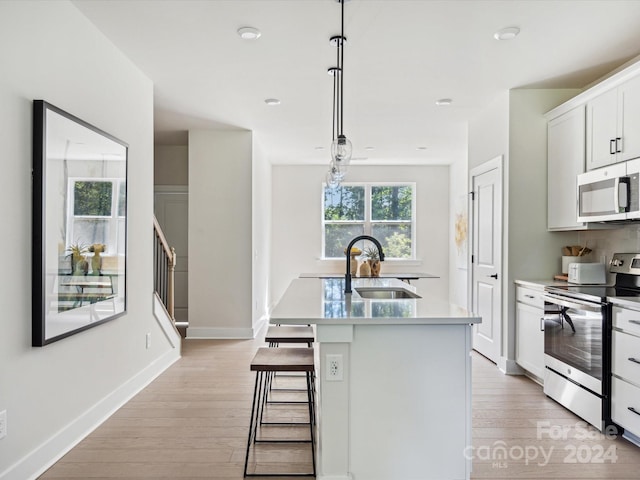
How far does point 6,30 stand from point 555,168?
412 centimetres

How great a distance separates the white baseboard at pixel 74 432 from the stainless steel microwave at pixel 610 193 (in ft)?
12.5

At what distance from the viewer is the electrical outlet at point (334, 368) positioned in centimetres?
220

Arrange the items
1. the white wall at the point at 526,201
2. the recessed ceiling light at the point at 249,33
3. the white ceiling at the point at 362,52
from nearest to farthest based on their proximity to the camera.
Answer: the white ceiling at the point at 362,52
the recessed ceiling light at the point at 249,33
the white wall at the point at 526,201

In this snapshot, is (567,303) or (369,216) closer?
(567,303)

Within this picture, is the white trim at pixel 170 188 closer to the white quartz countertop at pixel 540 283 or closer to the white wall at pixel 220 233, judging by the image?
the white wall at pixel 220 233

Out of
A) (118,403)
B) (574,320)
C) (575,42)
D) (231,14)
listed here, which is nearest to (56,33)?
(231,14)

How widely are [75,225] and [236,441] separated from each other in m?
1.64

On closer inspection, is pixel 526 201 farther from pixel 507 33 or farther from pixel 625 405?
pixel 625 405

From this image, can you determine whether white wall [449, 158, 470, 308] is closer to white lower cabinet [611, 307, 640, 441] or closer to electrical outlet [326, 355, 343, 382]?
white lower cabinet [611, 307, 640, 441]

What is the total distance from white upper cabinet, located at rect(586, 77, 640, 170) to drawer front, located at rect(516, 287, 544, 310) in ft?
3.58

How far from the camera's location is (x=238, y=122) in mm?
5535

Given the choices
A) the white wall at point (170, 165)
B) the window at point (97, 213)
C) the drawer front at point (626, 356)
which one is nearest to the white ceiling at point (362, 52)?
the window at point (97, 213)

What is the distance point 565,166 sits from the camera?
3.96 meters

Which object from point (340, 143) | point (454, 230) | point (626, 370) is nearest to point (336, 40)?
point (340, 143)
